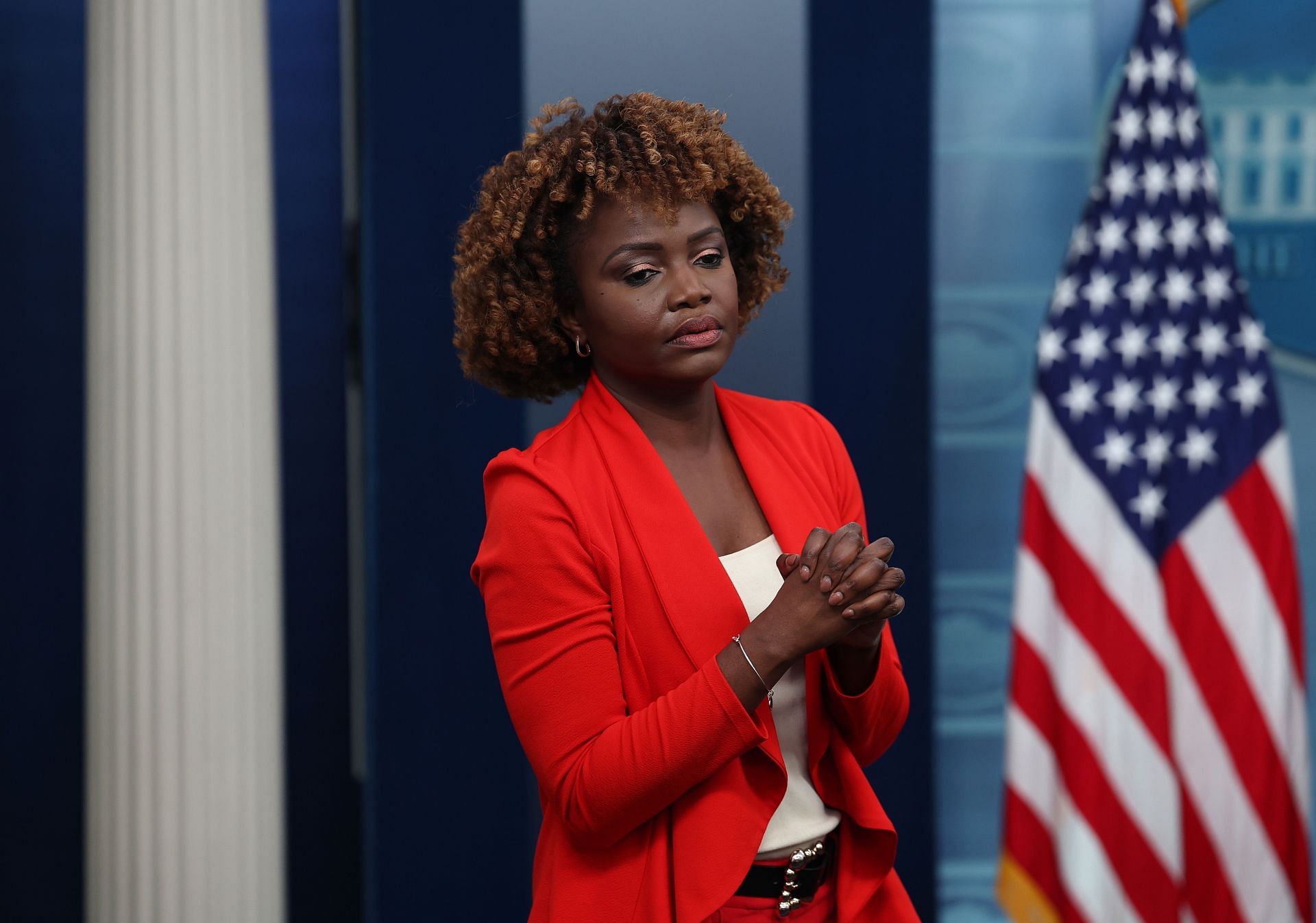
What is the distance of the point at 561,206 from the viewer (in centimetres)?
149

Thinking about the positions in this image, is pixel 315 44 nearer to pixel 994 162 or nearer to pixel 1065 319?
pixel 994 162

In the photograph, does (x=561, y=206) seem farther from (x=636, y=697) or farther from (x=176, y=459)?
(x=176, y=459)

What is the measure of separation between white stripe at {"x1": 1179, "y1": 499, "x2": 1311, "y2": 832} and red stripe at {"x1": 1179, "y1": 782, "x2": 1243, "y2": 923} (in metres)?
0.20

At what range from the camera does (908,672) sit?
281cm

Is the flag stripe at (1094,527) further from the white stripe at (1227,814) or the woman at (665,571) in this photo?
the woman at (665,571)

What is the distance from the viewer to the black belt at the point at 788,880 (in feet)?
4.56

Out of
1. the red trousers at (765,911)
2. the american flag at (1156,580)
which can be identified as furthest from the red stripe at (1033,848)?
the red trousers at (765,911)

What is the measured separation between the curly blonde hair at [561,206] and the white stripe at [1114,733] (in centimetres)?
139

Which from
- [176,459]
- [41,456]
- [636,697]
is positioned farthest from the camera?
[41,456]

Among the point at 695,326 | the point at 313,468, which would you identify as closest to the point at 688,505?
the point at 695,326

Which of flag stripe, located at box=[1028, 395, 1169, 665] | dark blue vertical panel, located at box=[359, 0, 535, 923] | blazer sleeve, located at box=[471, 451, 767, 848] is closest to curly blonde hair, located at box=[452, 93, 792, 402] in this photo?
blazer sleeve, located at box=[471, 451, 767, 848]

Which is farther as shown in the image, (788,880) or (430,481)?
(430,481)

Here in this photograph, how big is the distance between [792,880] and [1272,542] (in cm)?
172

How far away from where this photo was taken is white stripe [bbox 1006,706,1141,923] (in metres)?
2.62
